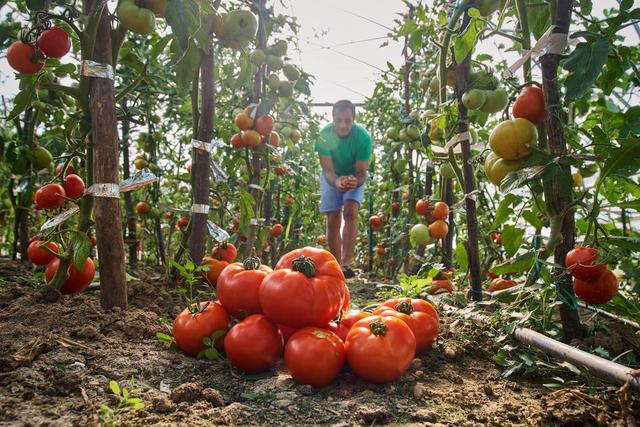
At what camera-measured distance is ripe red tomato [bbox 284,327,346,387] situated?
4.10 feet

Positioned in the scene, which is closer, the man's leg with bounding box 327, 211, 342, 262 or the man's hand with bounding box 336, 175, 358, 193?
the man's hand with bounding box 336, 175, 358, 193

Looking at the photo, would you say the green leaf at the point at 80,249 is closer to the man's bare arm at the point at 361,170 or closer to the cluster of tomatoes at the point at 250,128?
the cluster of tomatoes at the point at 250,128

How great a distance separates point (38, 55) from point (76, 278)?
941mm

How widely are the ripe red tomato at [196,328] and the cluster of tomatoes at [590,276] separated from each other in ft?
3.90

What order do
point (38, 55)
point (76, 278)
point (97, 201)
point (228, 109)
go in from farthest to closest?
point (228, 109) → point (76, 278) → point (97, 201) → point (38, 55)

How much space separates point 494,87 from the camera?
81.3 inches

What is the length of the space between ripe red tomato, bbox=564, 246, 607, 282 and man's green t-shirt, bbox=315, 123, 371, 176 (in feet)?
11.0

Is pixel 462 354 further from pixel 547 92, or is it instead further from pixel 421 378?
pixel 547 92

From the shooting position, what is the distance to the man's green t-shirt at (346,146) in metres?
4.62

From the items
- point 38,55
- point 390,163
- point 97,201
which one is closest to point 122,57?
point 38,55


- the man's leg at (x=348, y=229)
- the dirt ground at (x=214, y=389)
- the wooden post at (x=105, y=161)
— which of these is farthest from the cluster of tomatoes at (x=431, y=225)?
the wooden post at (x=105, y=161)

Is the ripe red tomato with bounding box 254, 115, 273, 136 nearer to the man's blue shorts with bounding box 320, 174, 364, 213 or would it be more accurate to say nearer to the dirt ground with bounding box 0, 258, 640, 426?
the man's blue shorts with bounding box 320, 174, 364, 213

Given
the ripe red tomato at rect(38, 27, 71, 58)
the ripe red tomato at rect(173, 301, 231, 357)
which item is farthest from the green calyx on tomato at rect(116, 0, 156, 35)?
the ripe red tomato at rect(173, 301, 231, 357)

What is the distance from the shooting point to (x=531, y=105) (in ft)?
4.82
